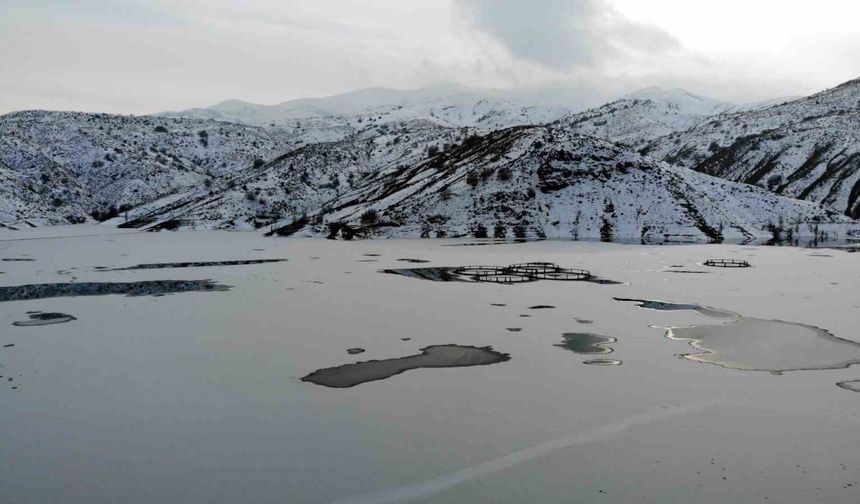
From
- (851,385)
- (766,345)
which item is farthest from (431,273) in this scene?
(851,385)

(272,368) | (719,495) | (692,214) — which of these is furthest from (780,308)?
(692,214)

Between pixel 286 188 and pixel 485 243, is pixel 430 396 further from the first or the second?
pixel 286 188

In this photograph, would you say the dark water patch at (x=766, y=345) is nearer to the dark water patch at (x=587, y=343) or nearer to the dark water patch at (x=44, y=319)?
the dark water patch at (x=587, y=343)

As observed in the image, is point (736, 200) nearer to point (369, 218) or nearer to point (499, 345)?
point (369, 218)

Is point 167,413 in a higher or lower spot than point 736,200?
lower

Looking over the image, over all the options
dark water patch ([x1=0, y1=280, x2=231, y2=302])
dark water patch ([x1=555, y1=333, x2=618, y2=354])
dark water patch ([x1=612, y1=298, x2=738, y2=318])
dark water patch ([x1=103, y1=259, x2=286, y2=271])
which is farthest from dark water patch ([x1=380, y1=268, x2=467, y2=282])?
dark water patch ([x1=555, y1=333, x2=618, y2=354])
